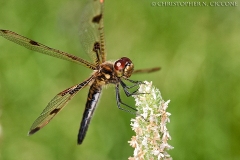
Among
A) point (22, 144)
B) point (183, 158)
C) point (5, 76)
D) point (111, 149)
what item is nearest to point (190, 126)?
point (183, 158)

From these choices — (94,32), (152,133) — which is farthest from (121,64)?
(152,133)

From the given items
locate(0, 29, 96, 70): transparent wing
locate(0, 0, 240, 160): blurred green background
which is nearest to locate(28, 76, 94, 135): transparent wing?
locate(0, 29, 96, 70): transparent wing

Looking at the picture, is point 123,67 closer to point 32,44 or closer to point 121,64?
point 121,64

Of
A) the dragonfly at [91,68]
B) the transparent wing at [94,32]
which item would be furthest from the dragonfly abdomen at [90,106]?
the transparent wing at [94,32]

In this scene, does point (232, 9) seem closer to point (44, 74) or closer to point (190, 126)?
point (190, 126)

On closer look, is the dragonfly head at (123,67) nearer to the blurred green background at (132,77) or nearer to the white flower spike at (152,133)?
the white flower spike at (152,133)

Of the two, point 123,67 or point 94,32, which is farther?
point 94,32

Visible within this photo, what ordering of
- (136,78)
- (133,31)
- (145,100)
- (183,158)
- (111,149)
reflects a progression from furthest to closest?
(133,31)
(136,78)
(111,149)
(183,158)
(145,100)
